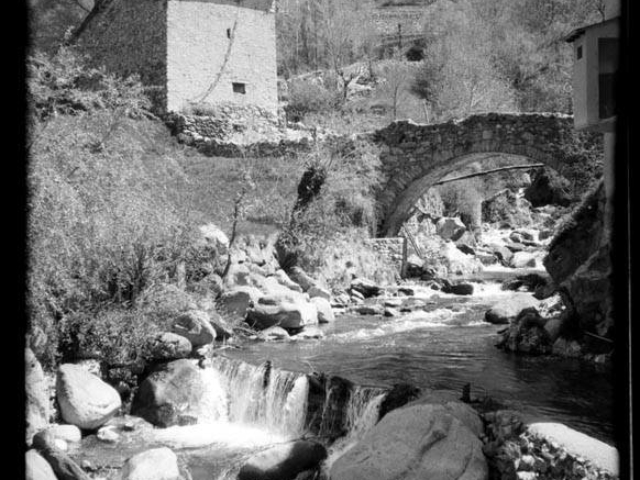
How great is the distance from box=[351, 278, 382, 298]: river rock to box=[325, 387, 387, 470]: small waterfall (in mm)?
8520

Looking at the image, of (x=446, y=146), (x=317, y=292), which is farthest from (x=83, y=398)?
(x=446, y=146)

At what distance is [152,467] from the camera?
5812 millimetres

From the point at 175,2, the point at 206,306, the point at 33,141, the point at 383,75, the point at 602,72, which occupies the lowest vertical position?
the point at 206,306

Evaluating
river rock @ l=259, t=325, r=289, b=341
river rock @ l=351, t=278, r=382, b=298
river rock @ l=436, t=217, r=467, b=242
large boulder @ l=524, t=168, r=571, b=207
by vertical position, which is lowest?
river rock @ l=259, t=325, r=289, b=341

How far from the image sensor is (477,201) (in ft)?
86.2

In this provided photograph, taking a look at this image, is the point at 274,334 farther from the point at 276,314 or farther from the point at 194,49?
the point at 194,49

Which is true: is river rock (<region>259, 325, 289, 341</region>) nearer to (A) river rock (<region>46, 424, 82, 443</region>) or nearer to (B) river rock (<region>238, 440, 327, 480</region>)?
(A) river rock (<region>46, 424, 82, 443</region>)

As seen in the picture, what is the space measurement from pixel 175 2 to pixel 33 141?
52.3ft

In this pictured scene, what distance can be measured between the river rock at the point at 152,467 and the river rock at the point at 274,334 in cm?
477

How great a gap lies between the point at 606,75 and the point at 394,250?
1205 centimetres

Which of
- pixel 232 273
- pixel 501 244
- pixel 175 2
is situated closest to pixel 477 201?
pixel 501 244

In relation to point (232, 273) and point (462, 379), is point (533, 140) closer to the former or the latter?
point (232, 273)

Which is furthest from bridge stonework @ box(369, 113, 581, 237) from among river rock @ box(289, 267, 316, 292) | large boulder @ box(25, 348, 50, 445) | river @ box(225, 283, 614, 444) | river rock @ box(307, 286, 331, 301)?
large boulder @ box(25, 348, 50, 445)

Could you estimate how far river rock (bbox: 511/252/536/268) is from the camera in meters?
21.6
